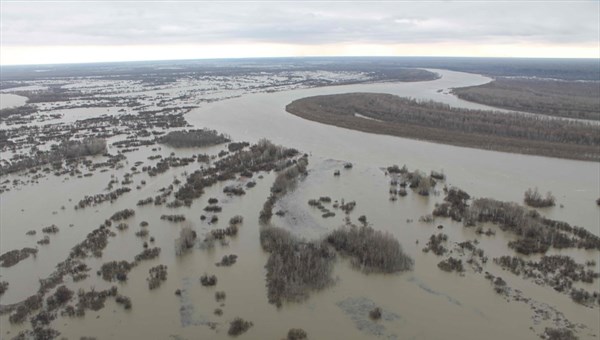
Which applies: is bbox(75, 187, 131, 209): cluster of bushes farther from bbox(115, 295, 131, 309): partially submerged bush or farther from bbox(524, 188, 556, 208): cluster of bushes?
bbox(524, 188, 556, 208): cluster of bushes

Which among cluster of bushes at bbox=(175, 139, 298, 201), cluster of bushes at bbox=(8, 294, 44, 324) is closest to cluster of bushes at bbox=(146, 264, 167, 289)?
cluster of bushes at bbox=(8, 294, 44, 324)

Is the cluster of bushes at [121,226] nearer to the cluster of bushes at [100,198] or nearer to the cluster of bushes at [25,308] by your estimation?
the cluster of bushes at [100,198]

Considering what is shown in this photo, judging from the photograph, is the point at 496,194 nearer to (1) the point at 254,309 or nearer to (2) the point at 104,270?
(1) the point at 254,309

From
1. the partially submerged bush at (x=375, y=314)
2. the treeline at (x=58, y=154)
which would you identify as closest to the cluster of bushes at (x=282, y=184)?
the partially submerged bush at (x=375, y=314)

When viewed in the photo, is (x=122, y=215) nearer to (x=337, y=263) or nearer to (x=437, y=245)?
(x=337, y=263)

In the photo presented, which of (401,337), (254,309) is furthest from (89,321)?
(401,337)

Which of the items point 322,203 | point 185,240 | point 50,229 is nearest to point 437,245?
point 322,203
